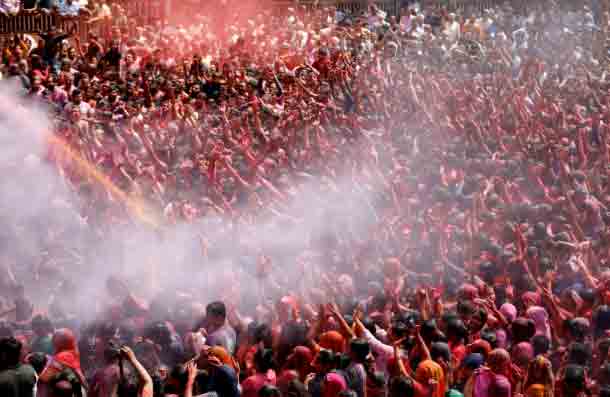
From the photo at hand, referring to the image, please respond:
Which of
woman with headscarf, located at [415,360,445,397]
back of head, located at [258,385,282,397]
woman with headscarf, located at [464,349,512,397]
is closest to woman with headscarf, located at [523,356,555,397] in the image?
woman with headscarf, located at [464,349,512,397]

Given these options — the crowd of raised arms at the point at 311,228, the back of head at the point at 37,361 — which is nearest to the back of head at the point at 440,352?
the crowd of raised arms at the point at 311,228

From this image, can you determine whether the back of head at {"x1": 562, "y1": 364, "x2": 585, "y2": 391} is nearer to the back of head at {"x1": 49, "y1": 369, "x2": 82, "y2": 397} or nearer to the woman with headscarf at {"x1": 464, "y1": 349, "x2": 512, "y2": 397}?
the woman with headscarf at {"x1": 464, "y1": 349, "x2": 512, "y2": 397}

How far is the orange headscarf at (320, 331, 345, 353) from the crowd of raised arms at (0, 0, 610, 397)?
2cm

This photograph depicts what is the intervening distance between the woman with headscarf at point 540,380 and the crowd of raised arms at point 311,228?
1cm

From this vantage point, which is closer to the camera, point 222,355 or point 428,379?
point 428,379

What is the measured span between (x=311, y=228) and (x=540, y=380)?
4.61 meters

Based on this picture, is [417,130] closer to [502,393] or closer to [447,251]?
[447,251]

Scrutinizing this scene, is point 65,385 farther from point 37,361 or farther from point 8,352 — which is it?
point 37,361

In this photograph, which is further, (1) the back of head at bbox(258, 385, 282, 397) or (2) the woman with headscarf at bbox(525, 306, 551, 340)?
(2) the woman with headscarf at bbox(525, 306, 551, 340)

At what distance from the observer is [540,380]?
6.32 m

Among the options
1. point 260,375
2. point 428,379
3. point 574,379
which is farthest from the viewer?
point 260,375

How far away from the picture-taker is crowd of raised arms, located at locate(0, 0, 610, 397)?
22.0 ft

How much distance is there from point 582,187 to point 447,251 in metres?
2.41

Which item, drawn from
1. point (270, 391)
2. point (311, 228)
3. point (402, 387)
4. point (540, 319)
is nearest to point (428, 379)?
point (402, 387)
